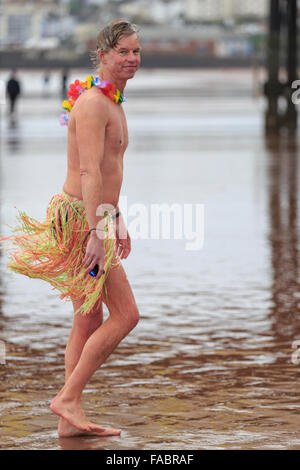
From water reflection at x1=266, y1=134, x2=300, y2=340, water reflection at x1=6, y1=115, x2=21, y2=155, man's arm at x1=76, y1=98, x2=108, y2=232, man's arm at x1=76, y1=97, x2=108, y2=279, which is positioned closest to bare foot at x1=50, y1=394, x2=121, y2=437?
man's arm at x1=76, y1=97, x2=108, y2=279

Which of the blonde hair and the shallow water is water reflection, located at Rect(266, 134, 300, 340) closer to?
the shallow water

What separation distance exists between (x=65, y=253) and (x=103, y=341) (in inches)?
15.4

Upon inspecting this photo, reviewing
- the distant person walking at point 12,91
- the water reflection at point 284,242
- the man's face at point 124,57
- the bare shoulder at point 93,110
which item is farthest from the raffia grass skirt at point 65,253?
the distant person walking at point 12,91

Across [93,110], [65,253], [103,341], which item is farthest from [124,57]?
[103,341]

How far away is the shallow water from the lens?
211 inches

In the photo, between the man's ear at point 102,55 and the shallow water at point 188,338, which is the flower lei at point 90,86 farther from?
the shallow water at point 188,338

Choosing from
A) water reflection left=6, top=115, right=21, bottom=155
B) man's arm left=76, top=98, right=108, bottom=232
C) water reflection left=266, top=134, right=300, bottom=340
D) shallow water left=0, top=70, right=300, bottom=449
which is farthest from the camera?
water reflection left=6, top=115, right=21, bottom=155

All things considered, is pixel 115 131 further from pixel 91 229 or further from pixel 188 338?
pixel 188 338

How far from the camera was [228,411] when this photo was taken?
5641 millimetres

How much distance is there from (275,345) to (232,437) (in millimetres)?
2055

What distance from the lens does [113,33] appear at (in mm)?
5148

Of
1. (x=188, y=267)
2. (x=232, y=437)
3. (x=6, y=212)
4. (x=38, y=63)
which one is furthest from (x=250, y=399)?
(x=38, y=63)

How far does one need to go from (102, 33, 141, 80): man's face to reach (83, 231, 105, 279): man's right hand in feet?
2.19
